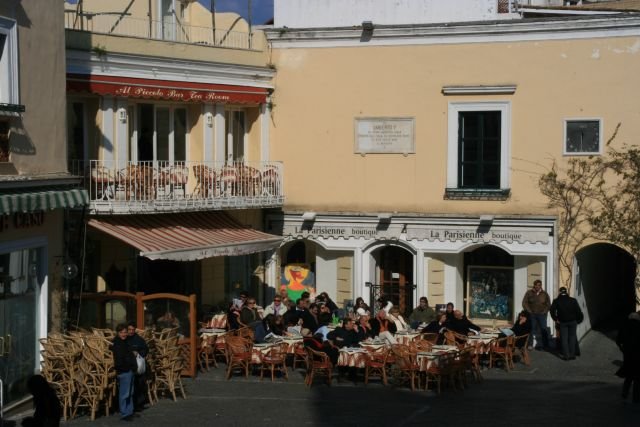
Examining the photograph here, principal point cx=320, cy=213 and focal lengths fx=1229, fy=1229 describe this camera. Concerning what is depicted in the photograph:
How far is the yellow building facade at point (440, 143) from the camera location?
27.6 meters

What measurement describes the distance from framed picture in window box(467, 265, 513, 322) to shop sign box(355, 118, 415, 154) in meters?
3.54

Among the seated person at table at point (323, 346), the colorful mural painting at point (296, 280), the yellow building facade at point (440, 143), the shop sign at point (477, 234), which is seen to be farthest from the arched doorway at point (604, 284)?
the seated person at table at point (323, 346)

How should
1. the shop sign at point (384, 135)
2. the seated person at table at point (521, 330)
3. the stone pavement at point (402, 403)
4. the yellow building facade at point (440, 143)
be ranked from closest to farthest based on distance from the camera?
1. the stone pavement at point (402, 403)
2. the seated person at table at point (521, 330)
3. the yellow building facade at point (440, 143)
4. the shop sign at point (384, 135)

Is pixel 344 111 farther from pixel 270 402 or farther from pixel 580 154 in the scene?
pixel 270 402

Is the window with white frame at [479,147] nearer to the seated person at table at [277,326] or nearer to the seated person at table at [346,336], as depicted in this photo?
the seated person at table at [277,326]

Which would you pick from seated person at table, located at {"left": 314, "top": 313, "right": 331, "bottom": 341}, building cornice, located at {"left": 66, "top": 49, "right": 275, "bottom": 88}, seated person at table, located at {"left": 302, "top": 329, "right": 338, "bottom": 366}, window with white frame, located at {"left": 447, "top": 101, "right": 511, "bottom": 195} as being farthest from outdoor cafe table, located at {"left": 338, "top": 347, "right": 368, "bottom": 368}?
building cornice, located at {"left": 66, "top": 49, "right": 275, "bottom": 88}

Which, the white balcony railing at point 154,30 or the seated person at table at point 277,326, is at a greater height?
the white balcony railing at point 154,30

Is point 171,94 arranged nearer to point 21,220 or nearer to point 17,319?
point 21,220

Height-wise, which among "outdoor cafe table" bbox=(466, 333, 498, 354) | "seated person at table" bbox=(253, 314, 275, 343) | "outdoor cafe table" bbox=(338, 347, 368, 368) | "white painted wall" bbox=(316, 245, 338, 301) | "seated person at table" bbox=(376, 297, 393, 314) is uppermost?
"white painted wall" bbox=(316, 245, 338, 301)

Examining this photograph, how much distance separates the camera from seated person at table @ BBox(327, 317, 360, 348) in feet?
78.0

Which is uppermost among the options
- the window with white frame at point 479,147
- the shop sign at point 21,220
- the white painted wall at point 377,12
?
the white painted wall at point 377,12

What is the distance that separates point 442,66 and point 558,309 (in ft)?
21.4

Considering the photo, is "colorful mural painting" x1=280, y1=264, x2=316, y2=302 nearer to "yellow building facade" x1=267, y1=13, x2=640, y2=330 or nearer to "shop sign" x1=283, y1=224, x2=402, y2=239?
"yellow building facade" x1=267, y1=13, x2=640, y2=330

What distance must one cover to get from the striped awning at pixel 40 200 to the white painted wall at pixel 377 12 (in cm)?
1109
